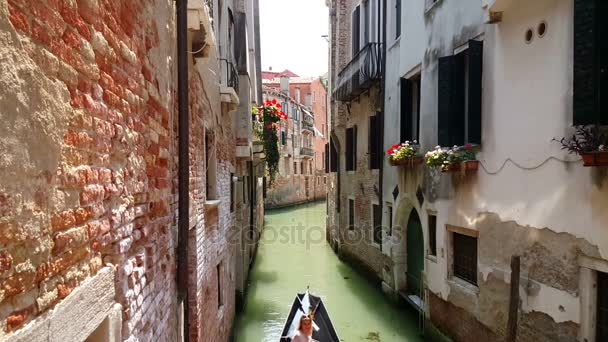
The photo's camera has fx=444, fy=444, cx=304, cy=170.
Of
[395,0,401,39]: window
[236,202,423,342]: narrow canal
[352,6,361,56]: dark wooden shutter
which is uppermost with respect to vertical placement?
[352,6,361,56]: dark wooden shutter

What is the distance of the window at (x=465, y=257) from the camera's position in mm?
6516

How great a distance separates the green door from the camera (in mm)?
9078

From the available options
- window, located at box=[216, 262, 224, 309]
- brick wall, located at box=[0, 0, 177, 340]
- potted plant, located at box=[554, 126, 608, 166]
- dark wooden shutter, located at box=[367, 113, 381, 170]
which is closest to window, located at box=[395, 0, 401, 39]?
dark wooden shutter, located at box=[367, 113, 381, 170]

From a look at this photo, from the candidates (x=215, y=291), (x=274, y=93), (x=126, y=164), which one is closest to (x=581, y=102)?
(x=126, y=164)

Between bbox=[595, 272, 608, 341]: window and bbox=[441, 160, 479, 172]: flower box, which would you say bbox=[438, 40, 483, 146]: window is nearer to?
bbox=[441, 160, 479, 172]: flower box

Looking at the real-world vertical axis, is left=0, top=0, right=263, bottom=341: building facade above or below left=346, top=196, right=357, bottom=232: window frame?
above

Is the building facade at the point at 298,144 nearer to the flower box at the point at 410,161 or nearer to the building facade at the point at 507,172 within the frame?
the flower box at the point at 410,161

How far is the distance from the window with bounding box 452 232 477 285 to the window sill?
0.06 metres

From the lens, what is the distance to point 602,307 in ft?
13.8

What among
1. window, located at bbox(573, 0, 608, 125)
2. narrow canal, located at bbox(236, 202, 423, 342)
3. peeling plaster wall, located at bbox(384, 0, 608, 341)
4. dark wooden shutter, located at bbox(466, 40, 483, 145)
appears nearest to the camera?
window, located at bbox(573, 0, 608, 125)

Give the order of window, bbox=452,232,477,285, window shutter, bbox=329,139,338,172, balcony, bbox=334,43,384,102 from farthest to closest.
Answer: window shutter, bbox=329,139,338,172 → balcony, bbox=334,43,384,102 → window, bbox=452,232,477,285

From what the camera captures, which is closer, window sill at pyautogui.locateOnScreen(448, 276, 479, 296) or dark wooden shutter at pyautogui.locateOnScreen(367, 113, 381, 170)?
window sill at pyautogui.locateOnScreen(448, 276, 479, 296)

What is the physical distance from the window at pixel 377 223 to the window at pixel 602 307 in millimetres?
6590

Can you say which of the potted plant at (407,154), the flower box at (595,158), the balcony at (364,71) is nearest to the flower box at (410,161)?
the potted plant at (407,154)
